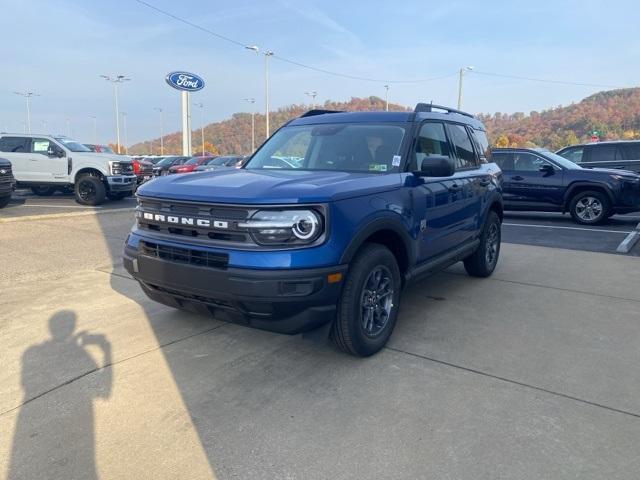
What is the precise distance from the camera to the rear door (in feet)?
46.3

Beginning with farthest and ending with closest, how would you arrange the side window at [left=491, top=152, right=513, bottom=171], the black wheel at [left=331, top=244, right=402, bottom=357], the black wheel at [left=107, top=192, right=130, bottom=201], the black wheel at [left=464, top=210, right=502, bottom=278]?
the black wheel at [left=107, top=192, right=130, bottom=201]
the side window at [left=491, top=152, right=513, bottom=171]
the black wheel at [left=464, top=210, right=502, bottom=278]
the black wheel at [left=331, top=244, right=402, bottom=357]

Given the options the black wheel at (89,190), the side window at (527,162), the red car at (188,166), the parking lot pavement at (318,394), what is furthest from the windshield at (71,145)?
the side window at (527,162)

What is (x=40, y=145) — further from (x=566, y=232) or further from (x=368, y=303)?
(x=566, y=232)

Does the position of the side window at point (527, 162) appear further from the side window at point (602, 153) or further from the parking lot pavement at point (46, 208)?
the parking lot pavement at point (46, 208)

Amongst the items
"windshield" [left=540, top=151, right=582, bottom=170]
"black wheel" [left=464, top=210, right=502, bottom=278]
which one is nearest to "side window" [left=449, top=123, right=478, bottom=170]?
"black wheel" [left=464, top=210, right=502, bottom=278]

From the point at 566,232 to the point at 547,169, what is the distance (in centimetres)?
208

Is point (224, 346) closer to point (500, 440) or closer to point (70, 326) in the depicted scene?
point (70, 326)

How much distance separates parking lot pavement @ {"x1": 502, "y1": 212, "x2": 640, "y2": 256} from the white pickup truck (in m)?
Result: 10.7

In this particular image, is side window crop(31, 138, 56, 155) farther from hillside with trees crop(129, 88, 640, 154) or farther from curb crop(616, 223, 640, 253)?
hillside with trees crop(129, 88, 640, 154)

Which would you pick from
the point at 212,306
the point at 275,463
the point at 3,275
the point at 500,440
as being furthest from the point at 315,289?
the point at 3,275

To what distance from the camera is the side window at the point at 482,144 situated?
229 inches

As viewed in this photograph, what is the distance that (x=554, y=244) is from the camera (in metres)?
8.48

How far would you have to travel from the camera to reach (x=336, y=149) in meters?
4.33

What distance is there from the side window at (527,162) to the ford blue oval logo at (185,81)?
27.1 metres
